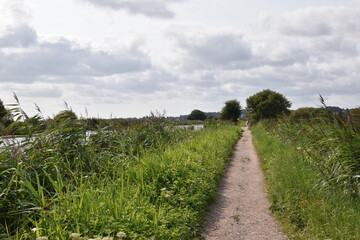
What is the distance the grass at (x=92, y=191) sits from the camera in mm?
4293

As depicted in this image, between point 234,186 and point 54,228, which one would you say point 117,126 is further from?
point 54,228

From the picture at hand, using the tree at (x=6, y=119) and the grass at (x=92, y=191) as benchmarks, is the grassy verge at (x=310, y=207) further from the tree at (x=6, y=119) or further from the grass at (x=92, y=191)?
the tree at (x=6, y=119)

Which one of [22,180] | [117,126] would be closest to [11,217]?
[22,180]

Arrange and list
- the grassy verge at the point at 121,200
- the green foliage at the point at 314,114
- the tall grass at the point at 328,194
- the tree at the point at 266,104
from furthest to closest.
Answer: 1. the tree at the point at 266,104
2. the green foliage at the point at 314,114
3. the tall grass at the point at 328,194
4. the grassy verge at the point at 121,200

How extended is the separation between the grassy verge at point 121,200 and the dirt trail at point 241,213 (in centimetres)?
29

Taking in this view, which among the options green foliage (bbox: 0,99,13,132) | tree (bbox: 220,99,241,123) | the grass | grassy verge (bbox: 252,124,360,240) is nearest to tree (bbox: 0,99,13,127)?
green foliage (bbox: 0,99,13,132)

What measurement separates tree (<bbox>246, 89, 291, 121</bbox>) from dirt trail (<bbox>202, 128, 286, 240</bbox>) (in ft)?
124

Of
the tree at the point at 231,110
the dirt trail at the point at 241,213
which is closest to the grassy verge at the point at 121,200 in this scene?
the dirt trail at the point at 241,213

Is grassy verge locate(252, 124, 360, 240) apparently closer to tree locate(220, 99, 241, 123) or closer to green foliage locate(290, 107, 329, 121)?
green foliage locate(290, 107, 329, 121)

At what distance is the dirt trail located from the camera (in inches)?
217

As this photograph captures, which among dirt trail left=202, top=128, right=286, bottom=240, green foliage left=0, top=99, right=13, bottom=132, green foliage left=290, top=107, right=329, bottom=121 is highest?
green foliage left=290, top=107, right=329, bottom=121

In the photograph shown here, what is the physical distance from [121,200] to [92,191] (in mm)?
561

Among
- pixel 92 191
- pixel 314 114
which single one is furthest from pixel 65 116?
pixel 314 114

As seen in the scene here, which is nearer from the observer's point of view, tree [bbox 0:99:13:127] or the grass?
the grass
